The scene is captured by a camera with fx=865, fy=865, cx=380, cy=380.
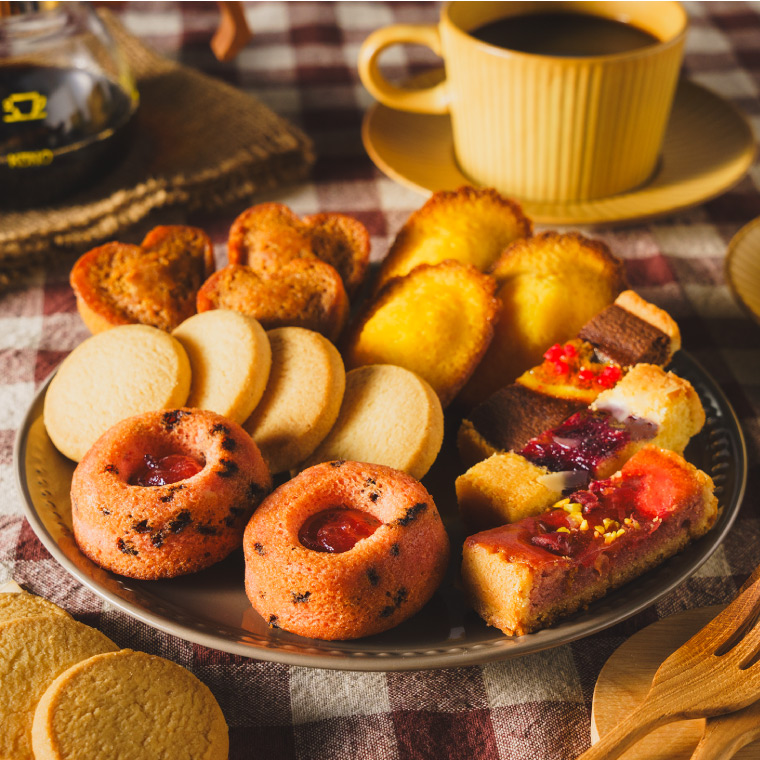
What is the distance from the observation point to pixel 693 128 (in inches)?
87.3

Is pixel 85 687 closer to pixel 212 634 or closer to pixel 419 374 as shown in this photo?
pixel 212 634

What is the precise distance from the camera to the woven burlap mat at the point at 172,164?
80.1 inches

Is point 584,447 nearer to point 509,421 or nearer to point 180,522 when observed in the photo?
point 509,421

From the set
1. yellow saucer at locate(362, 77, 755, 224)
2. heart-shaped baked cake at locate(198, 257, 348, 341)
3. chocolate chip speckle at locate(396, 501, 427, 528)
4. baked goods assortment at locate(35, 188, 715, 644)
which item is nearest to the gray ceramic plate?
baked goods assortment at locate(35, 188, 715, 644)

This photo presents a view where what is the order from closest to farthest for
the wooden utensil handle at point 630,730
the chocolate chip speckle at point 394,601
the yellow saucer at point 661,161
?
the wooden utensil handle at point 630,730 → the chocolate chip speckle at point 394,601 → the yellow saucer at point 661,161

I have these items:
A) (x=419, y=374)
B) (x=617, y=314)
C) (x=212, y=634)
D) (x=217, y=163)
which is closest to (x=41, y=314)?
(x=217, y=163)

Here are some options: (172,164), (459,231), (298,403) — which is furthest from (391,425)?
(172,164)

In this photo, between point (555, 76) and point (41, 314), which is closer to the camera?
point (555, 76)

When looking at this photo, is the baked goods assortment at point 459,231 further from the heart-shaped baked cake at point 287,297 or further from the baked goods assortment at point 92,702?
the baked goods assortment at point 92,702

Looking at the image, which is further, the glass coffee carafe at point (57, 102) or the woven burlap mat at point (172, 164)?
the woven burlap mat at point (172, 164)

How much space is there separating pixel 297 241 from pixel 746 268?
89 cm

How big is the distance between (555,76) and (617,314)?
0.60 metres

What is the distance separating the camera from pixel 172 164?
2.30 metres

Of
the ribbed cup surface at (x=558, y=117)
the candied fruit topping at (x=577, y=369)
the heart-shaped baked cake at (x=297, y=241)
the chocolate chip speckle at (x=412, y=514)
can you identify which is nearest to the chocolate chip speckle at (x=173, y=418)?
the chocolate chip speckle at (x=412, y=514)
